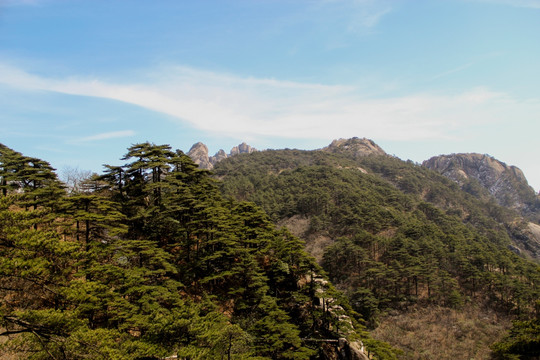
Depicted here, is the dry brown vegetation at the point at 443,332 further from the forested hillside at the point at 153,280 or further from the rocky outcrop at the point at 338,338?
the forested hillside at the point at 153,280

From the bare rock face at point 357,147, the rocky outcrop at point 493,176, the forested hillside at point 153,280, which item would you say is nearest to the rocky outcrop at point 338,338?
the forested hillside at point 153,280

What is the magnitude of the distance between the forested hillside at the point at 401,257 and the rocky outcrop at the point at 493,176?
68536 mm

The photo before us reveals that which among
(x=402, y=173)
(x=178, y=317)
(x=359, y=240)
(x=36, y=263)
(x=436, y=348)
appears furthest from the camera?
(x=402, y=173)

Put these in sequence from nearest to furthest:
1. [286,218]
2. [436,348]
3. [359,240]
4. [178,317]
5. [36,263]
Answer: [36,263], [178,317], [436,348], [359,240], [286,218]

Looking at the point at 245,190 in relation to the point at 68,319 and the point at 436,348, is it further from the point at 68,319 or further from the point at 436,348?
the point at 68,319

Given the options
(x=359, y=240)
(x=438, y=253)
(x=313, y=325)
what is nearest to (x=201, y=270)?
(x=313, y=325)

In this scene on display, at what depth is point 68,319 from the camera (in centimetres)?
895

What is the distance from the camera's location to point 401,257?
137 feet

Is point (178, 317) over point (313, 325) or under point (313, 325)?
over

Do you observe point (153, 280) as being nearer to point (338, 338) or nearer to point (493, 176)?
point (338, 338)

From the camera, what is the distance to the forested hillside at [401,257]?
112ft

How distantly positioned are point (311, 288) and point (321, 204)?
43.4 metres

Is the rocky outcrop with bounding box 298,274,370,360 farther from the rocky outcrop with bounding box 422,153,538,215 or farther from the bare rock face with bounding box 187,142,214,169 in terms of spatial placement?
the rocky outcrop with bounding box 422,153,538,215

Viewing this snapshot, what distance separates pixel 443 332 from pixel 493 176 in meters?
160
